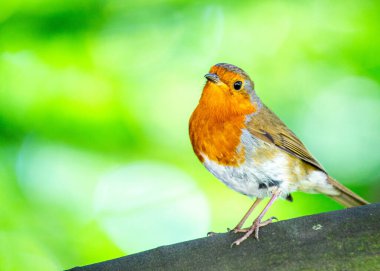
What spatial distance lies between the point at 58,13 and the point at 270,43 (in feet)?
3.99

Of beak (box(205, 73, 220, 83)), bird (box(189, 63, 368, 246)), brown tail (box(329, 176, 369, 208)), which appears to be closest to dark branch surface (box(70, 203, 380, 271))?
bird (box(189, 63, 368, 246))

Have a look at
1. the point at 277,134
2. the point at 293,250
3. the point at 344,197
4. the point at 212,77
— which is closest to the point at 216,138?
the point at 212,77

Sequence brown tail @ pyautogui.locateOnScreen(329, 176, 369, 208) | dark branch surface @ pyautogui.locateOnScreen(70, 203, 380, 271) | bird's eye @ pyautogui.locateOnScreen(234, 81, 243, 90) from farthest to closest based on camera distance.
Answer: brown tail @ pyautogui.locateOnScreen(329, 176, 369, 208) < bird's eye @ pyautogui.locateOnScreen(234, 81, 243, 90) < dark branch surface @ pyautogui.locateOnScreen(70, 203, 380, 271)

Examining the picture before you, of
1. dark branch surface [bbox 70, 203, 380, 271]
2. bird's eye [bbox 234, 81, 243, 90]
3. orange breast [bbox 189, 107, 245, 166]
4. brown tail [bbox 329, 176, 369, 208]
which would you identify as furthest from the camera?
brown tail [bbox 329, 176, 369, 208]

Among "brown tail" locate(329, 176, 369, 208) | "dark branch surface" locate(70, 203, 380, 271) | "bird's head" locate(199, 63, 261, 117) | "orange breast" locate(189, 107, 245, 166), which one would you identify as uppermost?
"bird's head" locate(199, 63, 261, 117)

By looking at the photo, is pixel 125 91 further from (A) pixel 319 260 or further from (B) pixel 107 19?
(A) pixel 319 260

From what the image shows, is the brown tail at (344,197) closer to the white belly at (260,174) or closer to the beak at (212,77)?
the white belly at (260,174)

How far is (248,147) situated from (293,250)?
1193mm

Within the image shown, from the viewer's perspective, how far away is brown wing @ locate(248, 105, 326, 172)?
10.2 feet

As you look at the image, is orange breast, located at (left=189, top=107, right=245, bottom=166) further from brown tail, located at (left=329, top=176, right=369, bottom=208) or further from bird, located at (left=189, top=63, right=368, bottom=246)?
brown tail, located at (left=329, top=176, right=369, bottom=208)

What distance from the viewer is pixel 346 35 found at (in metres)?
3.50

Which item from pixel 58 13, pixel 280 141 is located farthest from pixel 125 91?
pixel 280 141

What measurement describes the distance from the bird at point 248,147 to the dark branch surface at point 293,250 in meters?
0.86

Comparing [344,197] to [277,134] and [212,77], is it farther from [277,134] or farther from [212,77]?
[212,77]
